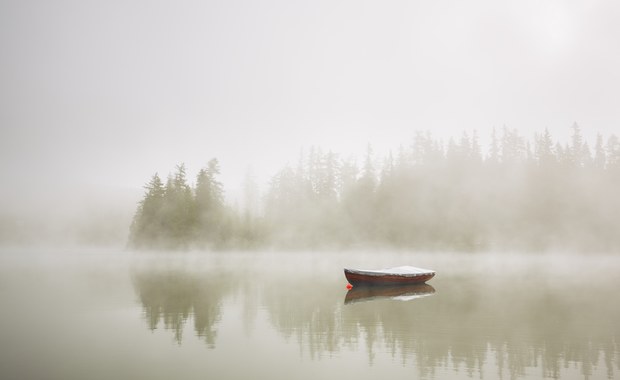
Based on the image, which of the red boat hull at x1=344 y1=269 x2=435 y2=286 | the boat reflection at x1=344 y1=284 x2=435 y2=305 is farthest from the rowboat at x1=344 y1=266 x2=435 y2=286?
the boat reflection at x1=344 y1=284 x2=435 y2=305

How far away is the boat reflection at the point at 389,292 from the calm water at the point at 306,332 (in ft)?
1.13

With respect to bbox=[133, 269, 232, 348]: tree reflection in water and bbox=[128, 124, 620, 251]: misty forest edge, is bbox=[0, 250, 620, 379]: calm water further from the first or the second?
bbox=[128, 124, 620, 251]: misty forest edge

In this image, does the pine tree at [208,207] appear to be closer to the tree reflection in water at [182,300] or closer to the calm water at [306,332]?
the tree reflection in water at [182,300]

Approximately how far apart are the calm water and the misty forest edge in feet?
194

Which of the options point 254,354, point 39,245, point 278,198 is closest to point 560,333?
point 254,354

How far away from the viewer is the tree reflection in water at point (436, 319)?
1812 centimetres

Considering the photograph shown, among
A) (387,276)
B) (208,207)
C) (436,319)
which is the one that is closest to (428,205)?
(208,207)

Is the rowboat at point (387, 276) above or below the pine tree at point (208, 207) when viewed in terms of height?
below

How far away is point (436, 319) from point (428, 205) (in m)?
81.3

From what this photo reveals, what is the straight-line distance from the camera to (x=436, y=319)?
2642cm

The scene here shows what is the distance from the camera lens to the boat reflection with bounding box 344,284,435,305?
36294mm

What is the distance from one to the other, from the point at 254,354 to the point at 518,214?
97.6 metres

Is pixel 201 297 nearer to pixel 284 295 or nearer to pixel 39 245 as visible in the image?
pixel 284 295

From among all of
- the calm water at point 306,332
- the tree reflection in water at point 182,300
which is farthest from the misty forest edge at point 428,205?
the calm water at point 306,332
